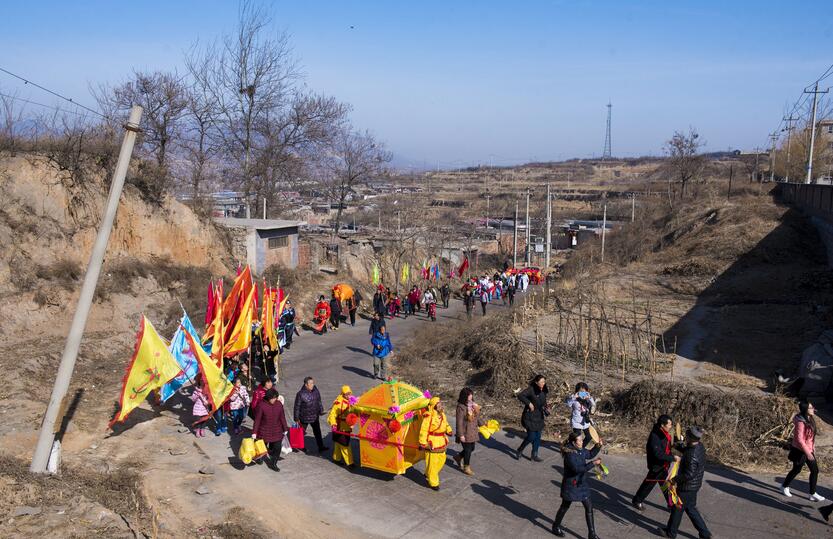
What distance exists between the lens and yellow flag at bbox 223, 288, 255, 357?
44.6 ft

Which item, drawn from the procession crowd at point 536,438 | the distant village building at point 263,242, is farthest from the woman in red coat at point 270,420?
the distant village building at point 263,242

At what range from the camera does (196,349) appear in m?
11.3

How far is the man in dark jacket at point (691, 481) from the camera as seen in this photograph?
7996 millimetres

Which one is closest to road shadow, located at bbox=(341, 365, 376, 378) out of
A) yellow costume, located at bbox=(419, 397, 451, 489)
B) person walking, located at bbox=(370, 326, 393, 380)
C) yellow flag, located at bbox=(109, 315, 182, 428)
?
person walking, located at bbox=(370, 326, 393, 380)

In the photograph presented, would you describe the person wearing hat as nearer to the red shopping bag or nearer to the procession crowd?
the procession crowd

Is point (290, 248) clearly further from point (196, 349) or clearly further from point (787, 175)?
point (787, 175)

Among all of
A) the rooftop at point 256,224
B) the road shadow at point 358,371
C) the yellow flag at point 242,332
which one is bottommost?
the road shadow at point 358,371

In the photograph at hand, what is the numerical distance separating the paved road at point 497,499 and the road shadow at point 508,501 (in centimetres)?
1

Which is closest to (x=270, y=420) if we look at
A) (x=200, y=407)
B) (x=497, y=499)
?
(x=200, y=407)

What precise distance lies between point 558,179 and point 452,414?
489 feet

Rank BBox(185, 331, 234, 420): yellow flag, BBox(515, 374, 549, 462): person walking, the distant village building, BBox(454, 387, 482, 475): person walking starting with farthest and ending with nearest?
the distant village building
BBox(185, 331, 234, 420): yellow flag
BBox(515, 374, 549, 462): person walking
BBox(454, 387, 482, 475): person walking

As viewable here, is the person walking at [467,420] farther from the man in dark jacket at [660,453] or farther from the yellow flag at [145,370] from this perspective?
the yellow flag at [145,370]

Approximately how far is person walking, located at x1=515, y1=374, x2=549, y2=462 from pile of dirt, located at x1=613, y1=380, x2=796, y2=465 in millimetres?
1689

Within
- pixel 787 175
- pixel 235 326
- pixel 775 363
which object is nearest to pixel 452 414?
pixel 235 326
